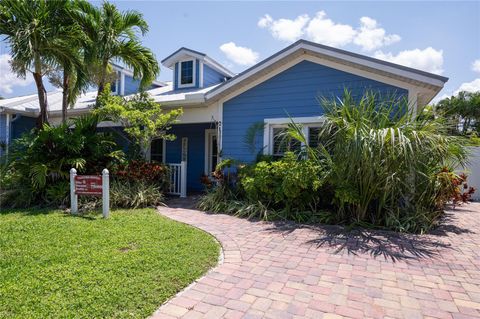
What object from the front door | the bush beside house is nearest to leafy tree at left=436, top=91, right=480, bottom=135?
the front door

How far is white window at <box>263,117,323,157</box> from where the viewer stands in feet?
26.1

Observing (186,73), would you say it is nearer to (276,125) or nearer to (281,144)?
(276,125)

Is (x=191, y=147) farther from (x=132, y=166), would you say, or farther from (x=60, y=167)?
(x=60, y=167)

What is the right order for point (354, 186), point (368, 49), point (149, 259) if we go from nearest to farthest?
point (149, 259), point (354, 186), point (368, 49)

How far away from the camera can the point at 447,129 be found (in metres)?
6.14

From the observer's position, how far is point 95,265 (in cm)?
370

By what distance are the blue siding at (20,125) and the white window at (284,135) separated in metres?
12.0

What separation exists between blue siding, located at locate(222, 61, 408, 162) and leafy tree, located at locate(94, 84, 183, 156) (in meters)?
1.75

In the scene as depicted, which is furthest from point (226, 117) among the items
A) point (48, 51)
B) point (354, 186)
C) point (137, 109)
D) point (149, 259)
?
point (149, 259)

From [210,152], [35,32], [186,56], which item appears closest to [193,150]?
[210,152]

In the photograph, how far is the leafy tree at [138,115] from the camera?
8.23 meters

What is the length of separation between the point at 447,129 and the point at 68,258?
7157 mm

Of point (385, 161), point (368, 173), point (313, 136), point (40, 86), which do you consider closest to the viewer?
point (385, 161)

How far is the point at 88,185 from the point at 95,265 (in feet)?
11.6
